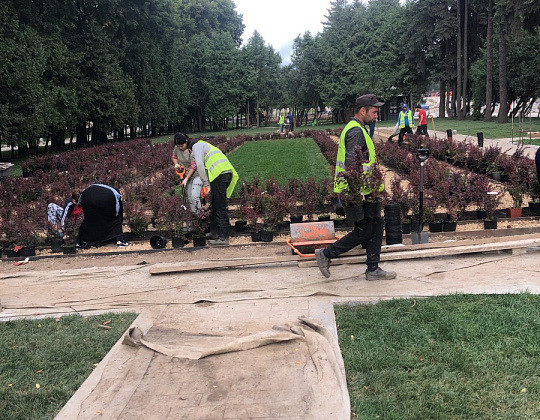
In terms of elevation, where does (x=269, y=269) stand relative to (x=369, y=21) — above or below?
below

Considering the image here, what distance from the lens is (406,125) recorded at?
745 inches

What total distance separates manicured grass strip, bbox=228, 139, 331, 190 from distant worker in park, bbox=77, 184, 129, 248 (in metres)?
4.69

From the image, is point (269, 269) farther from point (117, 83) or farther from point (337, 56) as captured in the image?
point (337, 56)

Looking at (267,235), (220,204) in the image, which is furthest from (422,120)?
(220,204)

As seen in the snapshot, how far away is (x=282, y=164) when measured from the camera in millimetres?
17953

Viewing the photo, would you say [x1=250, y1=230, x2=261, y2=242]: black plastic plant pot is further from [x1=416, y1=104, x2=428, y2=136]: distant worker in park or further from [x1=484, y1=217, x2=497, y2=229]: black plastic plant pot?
[x1=416, y1=104, x2=428, y2=136]: distant worker in park

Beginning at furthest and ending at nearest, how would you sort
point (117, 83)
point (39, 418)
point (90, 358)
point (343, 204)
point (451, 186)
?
point (117, 83) < point (451, 186) < point (343, 204) < point (90, 358) < point (39, 418)

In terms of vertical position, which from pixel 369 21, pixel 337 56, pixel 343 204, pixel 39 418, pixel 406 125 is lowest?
pixel 39 418

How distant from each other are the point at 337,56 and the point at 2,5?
37758 mm

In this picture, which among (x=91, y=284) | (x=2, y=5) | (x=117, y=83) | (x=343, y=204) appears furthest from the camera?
(x=117, y=83)

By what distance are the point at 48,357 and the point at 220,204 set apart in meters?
4.18

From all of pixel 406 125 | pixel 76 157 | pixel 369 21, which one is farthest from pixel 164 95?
pixel 406 125

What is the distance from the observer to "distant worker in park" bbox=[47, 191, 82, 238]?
858 cm

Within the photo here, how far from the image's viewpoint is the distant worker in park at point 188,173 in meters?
8.41
